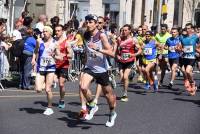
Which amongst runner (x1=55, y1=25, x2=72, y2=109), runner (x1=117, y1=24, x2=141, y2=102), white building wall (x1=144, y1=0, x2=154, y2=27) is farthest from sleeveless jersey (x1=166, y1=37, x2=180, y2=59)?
white building wall (x1=144, y1=0, x2=154, y2=27)

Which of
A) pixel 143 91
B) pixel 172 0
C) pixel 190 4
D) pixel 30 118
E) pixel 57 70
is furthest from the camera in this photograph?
pixel 190 4

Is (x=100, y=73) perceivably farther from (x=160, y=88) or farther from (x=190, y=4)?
(x=190, y=4)

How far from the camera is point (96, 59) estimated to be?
9844 millimetres

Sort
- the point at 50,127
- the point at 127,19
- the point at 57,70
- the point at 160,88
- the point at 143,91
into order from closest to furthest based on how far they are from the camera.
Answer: the point at 50,127 < the point at 57,70 < the point at 143,91 < the point at 160,88 < the point at 127,19

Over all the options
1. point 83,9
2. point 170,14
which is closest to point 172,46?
point 83,9

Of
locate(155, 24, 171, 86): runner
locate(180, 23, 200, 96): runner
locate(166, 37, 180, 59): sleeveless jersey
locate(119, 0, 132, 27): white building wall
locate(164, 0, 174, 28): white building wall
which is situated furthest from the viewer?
locate(164, 0, 174, 28): white building wall

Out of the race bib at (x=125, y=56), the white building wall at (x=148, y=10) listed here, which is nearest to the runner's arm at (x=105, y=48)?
the race bib at (x=125, y=56)

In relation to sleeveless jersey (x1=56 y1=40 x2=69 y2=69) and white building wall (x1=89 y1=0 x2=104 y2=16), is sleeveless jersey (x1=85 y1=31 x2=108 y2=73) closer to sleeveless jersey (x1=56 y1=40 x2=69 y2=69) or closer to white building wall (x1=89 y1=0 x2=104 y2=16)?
sleeveless jersey (x1=56 y1=40 x2=69 y2=69)

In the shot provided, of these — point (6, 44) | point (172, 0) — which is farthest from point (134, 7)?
point (6, 44)

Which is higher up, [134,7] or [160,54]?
[134,7]

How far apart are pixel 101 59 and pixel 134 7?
32.9 meters

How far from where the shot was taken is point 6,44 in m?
14.6

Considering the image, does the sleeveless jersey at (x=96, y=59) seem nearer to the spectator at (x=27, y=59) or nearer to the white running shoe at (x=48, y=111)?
the white running shoe at (x=48, y=111)

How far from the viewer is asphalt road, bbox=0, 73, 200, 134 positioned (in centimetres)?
956
